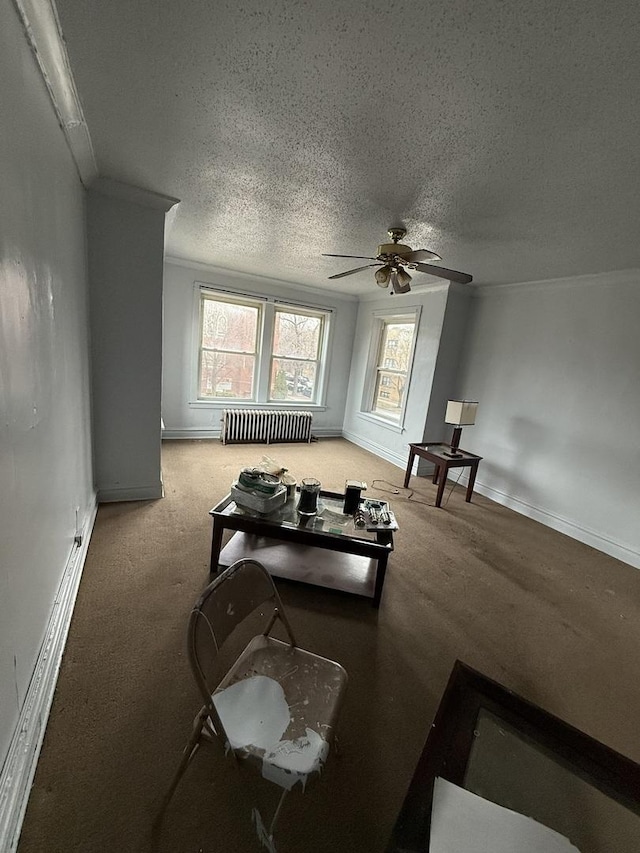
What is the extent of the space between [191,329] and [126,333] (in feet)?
6.60

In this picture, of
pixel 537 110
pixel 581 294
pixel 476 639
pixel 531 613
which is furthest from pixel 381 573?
pixel 581 294

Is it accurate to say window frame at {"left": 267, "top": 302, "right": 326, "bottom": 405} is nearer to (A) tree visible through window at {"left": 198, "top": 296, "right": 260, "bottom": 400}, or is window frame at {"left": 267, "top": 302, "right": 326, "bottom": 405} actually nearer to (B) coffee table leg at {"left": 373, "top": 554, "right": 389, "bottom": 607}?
(A) tree visible through window at {"left": 198, "top": 296, "right": 260, "bottom": 400}

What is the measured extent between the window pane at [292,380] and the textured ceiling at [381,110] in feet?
9.46

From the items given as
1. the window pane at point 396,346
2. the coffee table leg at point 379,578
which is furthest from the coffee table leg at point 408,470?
the coffee table leg at point 379,578

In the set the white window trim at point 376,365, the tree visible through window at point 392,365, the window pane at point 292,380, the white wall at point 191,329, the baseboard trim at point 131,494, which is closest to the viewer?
the baseboard trim at point 131,494

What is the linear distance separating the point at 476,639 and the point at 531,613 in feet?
1.71

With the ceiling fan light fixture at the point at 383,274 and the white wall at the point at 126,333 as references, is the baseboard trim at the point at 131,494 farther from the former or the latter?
the ceiling fan light fixture at the point at 383,274

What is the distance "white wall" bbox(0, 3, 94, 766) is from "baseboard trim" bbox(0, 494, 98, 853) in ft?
0.16

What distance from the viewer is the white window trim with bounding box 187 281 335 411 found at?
4.67 metres

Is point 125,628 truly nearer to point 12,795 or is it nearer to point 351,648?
point 12,795

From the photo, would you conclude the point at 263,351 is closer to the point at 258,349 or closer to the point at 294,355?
the point at 258,349

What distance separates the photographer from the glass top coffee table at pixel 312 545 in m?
2.00

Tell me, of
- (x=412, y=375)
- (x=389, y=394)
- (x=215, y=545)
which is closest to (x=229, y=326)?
(x=389, y=394)

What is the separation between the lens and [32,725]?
1174 mm
